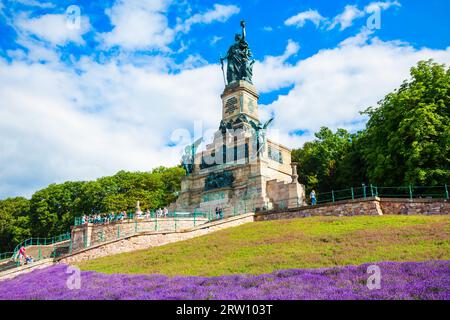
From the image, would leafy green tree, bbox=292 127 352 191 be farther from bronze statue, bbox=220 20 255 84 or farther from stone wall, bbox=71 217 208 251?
stone wall, bbox=71 217 208 251

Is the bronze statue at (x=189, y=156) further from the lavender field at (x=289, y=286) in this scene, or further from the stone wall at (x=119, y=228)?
the lavender field at (x=289, y=286)

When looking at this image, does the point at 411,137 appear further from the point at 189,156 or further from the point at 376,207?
the point at 189,156

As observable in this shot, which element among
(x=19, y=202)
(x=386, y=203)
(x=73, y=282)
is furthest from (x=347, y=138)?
(x=19, y=202)

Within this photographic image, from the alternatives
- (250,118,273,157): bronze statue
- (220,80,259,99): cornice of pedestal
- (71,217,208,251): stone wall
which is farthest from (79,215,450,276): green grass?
(220,80,259,99): cornice of pedestal

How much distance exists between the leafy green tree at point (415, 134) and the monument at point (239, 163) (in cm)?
688

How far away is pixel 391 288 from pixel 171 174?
2117 inches

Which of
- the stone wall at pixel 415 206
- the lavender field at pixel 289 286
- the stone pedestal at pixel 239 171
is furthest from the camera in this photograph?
the stone pedestal at pixel 239 171

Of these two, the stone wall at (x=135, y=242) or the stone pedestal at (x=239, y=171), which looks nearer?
the stone wall at (x=135, y=242)

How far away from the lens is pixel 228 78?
157ft

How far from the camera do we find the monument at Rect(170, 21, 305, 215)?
35.9 meters

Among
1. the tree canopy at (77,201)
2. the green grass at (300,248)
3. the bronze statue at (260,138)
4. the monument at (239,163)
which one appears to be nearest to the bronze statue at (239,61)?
the monument at (239,163)

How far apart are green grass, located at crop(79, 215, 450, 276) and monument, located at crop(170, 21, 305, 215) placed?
30.5 ft

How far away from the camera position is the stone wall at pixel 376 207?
25.3 m
